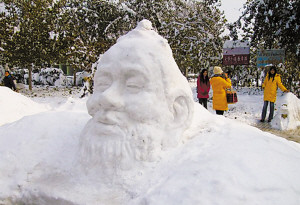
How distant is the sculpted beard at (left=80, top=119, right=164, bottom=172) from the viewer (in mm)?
2096

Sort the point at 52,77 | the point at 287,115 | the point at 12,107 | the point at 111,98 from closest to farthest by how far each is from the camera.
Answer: the point at 111,98 → the point at 12,107 → the point at 287,115 → the point at 52,77

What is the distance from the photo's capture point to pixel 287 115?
21.2ft

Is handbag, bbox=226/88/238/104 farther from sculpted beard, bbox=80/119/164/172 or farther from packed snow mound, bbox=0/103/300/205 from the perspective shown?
sculpted beard, bbox=80/119/164/172

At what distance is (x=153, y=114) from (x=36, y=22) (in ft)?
41.7

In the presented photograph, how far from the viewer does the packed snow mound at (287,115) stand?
638 cm

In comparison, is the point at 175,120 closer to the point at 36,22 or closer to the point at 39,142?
the point at 39,142

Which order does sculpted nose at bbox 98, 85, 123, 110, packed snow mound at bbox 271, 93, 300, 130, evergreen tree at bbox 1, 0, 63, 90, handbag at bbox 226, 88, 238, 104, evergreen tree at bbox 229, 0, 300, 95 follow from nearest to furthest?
sculpted nose at bbox 98, 85, 123, 110 → handbag at bbox 226, 88, 238, 104 → packed snow mound at bbox 271, 93, 300, 130 → evergreen tree at bbox 229, 0, 300, 95 → evergreen tree at bbox 1, 0, 63, 90

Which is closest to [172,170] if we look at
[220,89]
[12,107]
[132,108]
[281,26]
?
[132,108]

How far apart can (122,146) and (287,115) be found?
575cm

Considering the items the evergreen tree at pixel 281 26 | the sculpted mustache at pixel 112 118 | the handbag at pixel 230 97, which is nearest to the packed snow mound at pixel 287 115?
the handbag at pixel 230 97

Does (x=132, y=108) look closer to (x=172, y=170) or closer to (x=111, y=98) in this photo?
(x=111, y=98)

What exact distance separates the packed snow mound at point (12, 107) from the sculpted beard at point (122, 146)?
2797 mm

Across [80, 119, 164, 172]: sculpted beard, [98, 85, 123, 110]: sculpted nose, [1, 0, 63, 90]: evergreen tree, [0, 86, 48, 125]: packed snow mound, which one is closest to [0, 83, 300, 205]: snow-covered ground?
[80, 119, 164, 172]: sculpted beard

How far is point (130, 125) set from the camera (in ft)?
7.02
